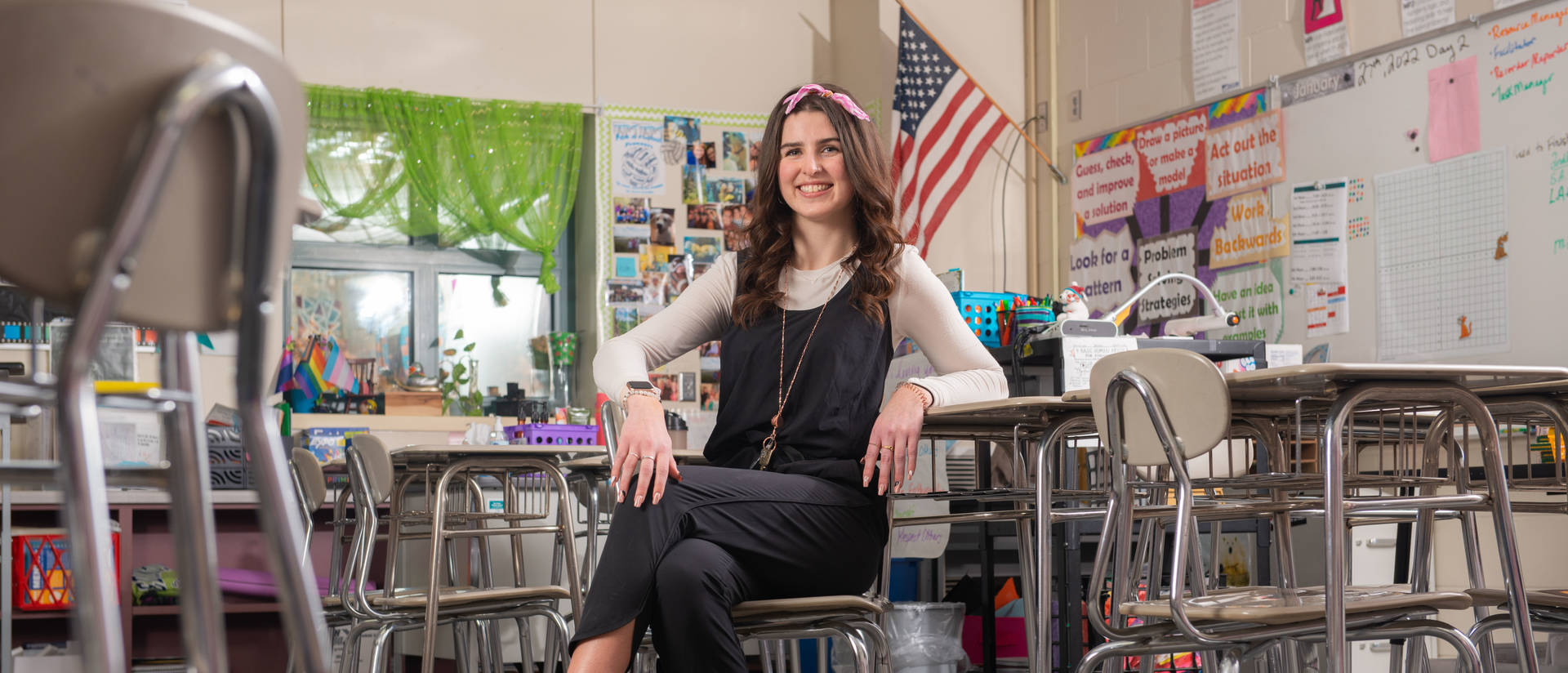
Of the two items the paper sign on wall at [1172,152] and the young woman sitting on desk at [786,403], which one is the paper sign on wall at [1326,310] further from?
→ the young woman sitting on desk at [786,403]

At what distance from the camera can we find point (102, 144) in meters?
0.76

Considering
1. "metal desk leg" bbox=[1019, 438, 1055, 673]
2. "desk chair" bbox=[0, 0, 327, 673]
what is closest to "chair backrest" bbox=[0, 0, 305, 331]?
"desk chair" bbox=[0, 0, 327, 673]

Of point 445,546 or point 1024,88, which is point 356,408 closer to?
point 445,546

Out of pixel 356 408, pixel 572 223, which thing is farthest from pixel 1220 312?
pixel 356 408

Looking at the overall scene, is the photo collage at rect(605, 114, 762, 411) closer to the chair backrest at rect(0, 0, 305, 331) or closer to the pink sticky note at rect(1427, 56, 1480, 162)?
the pink sticky note at rect(1427, 56, 1480, 162)

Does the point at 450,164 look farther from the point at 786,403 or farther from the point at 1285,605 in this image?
the point at 1285,605

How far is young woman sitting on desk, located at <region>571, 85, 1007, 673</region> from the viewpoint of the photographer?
1.70 meters

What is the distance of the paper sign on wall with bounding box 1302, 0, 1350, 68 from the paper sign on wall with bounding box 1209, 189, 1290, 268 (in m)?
0.50

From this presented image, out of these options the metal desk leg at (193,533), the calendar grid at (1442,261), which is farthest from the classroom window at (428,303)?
the metal desk leg at (193,533)

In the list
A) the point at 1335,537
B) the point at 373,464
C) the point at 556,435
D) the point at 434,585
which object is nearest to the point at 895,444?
the point at 1335,537

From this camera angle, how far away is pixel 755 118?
5.82m

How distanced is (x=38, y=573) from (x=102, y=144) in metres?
3.48

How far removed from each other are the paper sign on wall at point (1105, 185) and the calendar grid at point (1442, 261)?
43.2 inches

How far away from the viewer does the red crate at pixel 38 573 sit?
366cm
